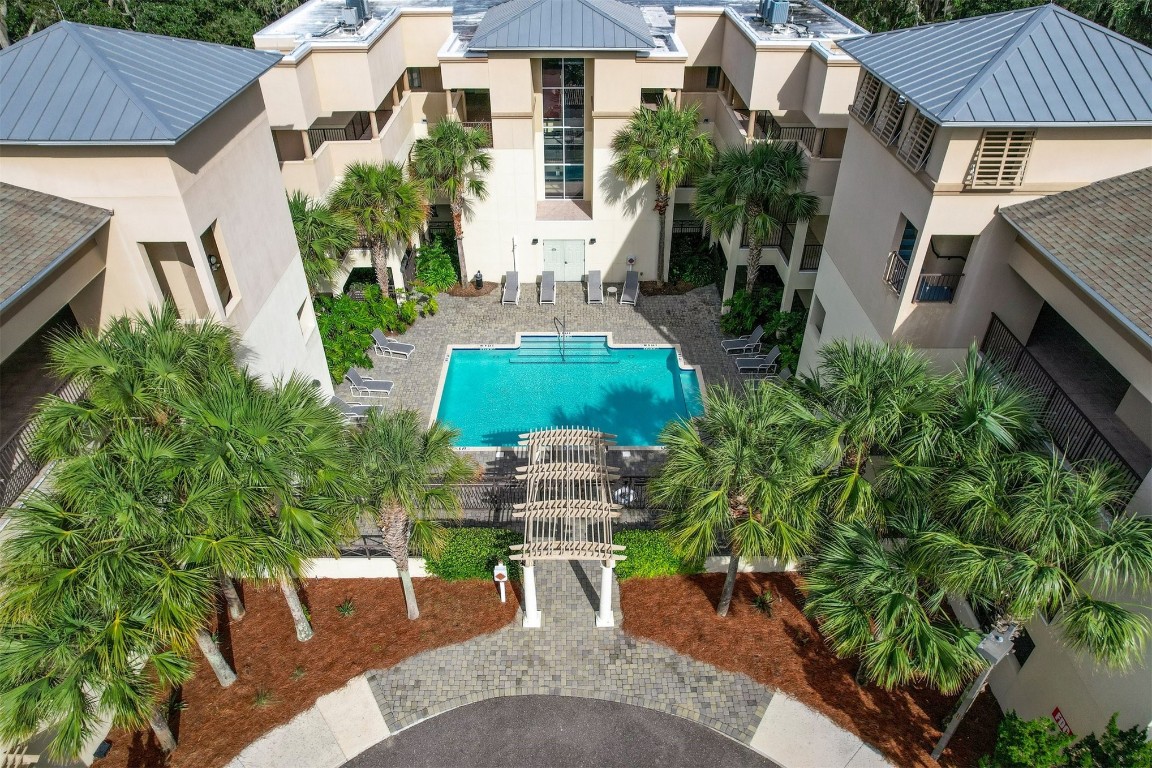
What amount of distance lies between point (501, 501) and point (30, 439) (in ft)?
33.7

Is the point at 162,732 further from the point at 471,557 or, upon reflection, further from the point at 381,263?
the point at 381,263

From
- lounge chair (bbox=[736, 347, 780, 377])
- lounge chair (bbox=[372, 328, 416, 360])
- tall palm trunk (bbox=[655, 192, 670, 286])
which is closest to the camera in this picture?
lounge chair (bbox=[736, 347, 780, 377])

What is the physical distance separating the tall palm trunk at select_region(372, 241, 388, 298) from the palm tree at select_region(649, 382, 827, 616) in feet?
51.9

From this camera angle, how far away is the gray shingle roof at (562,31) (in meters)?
25.1

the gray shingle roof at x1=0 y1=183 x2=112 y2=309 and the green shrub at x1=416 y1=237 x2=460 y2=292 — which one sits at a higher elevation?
the gray shingle roof at x1=0 y1=183 x2=112 y2=309

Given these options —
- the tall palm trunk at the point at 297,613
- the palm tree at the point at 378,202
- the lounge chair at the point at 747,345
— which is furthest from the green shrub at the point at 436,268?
the tall palm trunk at the point at 297,613

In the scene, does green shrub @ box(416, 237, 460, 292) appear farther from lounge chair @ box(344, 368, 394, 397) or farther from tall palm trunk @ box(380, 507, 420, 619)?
tall palm trunk @ box(380, 507, 420, 619)

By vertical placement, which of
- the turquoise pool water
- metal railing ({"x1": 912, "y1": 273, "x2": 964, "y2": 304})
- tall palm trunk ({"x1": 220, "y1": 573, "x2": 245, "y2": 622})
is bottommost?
the turquoise pool water

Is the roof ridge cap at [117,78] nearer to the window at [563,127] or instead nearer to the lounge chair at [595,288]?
the window at [563,127]

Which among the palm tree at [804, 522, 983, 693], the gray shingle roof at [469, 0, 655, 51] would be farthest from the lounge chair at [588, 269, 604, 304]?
the palm tree at [804, 522, 983, 693]

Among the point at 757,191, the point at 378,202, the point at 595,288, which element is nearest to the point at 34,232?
the point at 378,202

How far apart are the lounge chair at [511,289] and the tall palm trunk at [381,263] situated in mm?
4973

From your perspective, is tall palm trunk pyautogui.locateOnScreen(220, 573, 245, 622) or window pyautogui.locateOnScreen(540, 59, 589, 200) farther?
window pyautogui.locateOnScreen(540, 59, 589, 200)

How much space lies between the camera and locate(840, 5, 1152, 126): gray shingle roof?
1322 centimetres
